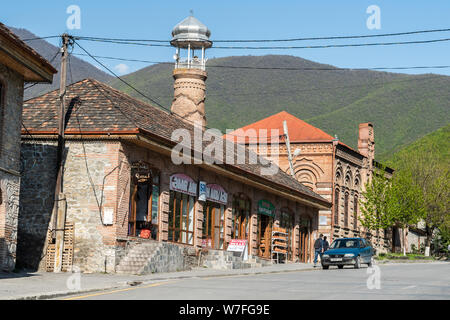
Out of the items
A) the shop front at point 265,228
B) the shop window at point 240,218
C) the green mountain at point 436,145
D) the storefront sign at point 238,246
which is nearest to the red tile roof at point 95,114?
the shop window at point 240,218

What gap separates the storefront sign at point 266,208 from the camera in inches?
1526

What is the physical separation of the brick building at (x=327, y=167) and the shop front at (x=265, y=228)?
1329 cm

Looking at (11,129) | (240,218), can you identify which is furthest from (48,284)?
(240,218)

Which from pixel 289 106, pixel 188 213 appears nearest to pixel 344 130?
pixel 289 106

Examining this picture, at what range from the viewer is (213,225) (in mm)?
33812

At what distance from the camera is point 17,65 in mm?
21828

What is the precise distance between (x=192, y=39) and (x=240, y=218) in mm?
15988

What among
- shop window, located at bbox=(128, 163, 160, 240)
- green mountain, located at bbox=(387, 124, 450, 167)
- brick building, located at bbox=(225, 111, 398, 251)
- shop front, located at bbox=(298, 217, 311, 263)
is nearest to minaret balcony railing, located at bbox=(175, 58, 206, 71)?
brick building, located at bbox=(225, 111, 398, 251)

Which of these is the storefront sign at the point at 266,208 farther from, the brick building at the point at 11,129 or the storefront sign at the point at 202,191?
the brick building at the point at 11,129

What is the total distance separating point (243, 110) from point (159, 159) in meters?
161

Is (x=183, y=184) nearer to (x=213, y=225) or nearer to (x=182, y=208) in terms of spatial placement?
(x=182, y=208)

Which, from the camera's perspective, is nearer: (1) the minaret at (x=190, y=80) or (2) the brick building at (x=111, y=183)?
(2) the brick building at (x=111, y=183)

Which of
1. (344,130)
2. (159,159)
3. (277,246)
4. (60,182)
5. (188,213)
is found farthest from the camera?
(344,130)

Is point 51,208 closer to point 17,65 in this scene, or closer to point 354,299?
point 17,65
